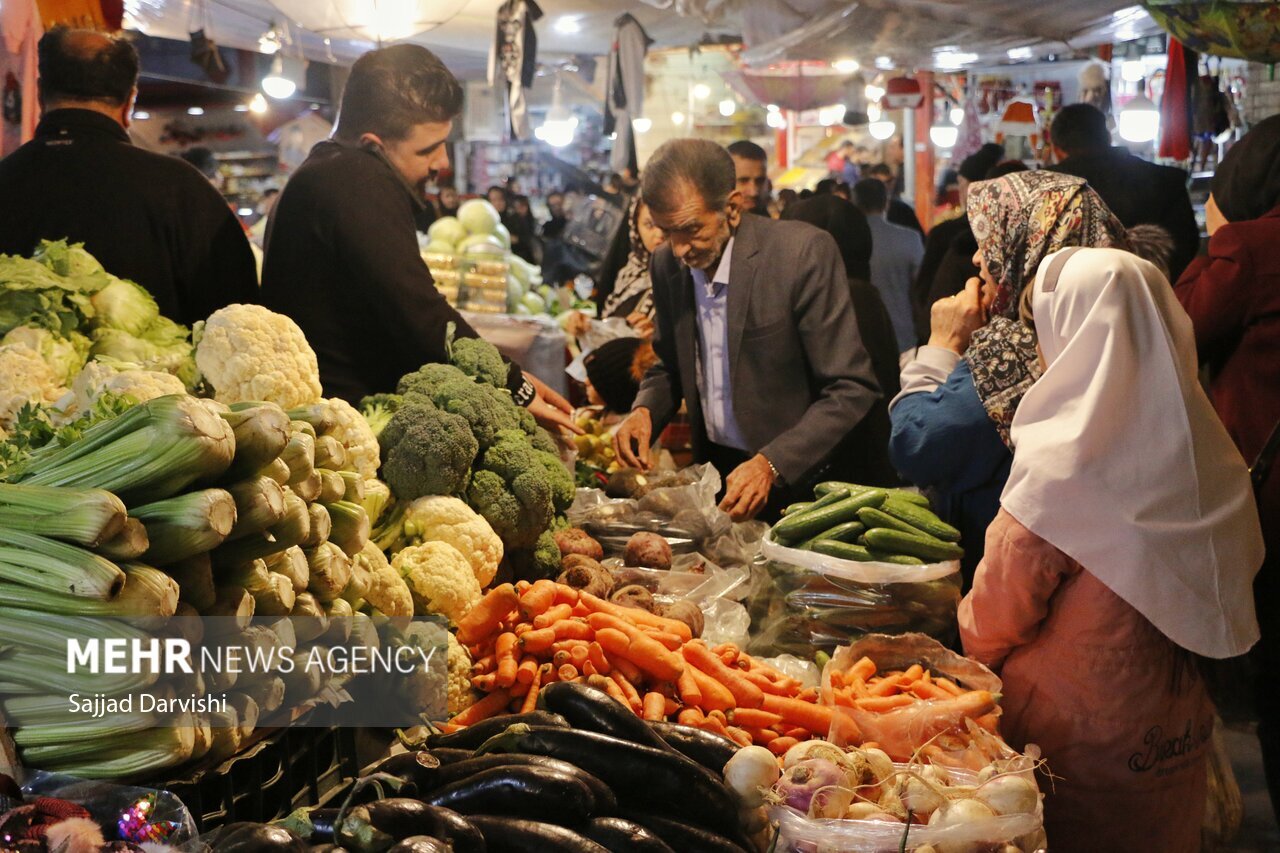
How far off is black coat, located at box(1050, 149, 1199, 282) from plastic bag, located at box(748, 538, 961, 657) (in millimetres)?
3844

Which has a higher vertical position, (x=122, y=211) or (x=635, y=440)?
(x=122, y=211)

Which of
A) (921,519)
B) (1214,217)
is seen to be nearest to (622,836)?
(921,519)

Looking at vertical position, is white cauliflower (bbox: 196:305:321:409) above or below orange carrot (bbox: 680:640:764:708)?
above

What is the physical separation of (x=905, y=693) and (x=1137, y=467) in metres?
0.74

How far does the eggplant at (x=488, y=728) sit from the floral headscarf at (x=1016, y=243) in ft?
4.65

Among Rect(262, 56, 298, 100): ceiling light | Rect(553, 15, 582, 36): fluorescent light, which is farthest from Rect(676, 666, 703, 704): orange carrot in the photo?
Rect(262, 56, 298, 100): ceiling light

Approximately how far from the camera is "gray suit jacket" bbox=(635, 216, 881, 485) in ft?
12.8

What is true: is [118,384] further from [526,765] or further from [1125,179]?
[1125,179]

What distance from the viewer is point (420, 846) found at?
5.07 feet

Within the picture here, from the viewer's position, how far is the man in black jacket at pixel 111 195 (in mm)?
3402

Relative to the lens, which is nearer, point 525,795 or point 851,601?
point 525,795

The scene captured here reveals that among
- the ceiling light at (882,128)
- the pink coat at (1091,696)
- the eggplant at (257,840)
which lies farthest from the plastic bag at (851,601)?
the ceiling light at (882,128)

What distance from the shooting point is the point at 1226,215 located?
4285mm

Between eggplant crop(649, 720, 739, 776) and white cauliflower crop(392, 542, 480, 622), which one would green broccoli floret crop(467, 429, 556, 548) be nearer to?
white cauliflower crop(392, 542, 480, 622)
